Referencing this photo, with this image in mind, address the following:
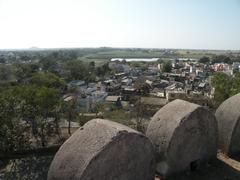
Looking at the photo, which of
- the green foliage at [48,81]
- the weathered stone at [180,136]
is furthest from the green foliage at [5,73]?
the weathered stone at [180,136]

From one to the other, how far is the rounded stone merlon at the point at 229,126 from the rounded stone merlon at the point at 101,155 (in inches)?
198

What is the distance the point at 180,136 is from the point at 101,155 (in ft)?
12.1

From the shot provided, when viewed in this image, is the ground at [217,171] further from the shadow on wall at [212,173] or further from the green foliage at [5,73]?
the green foliage at [5,73]

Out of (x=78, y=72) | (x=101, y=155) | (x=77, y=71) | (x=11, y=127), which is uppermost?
(x=101, y=155)

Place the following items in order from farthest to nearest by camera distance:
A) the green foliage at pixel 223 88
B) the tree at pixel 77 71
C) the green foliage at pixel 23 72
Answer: the tree at pixel 77 71, the green foliage at pixel 23 72, the green foliage at pixel 223 88

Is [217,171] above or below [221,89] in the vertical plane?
below

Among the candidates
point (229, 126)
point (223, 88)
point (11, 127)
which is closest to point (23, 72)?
point (223, 88)

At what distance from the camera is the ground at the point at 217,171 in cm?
1066

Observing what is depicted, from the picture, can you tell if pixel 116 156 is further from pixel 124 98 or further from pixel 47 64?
pixel 47 64

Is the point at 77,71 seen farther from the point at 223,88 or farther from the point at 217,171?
the point at 217,171

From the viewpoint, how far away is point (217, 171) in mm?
11172

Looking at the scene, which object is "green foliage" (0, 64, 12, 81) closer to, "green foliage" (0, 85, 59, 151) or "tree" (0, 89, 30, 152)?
"green foliage" (0, 85, 59, 151)

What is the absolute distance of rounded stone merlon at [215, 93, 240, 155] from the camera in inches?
490

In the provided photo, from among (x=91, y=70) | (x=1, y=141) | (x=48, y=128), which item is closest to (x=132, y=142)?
(x=1, y=141)
